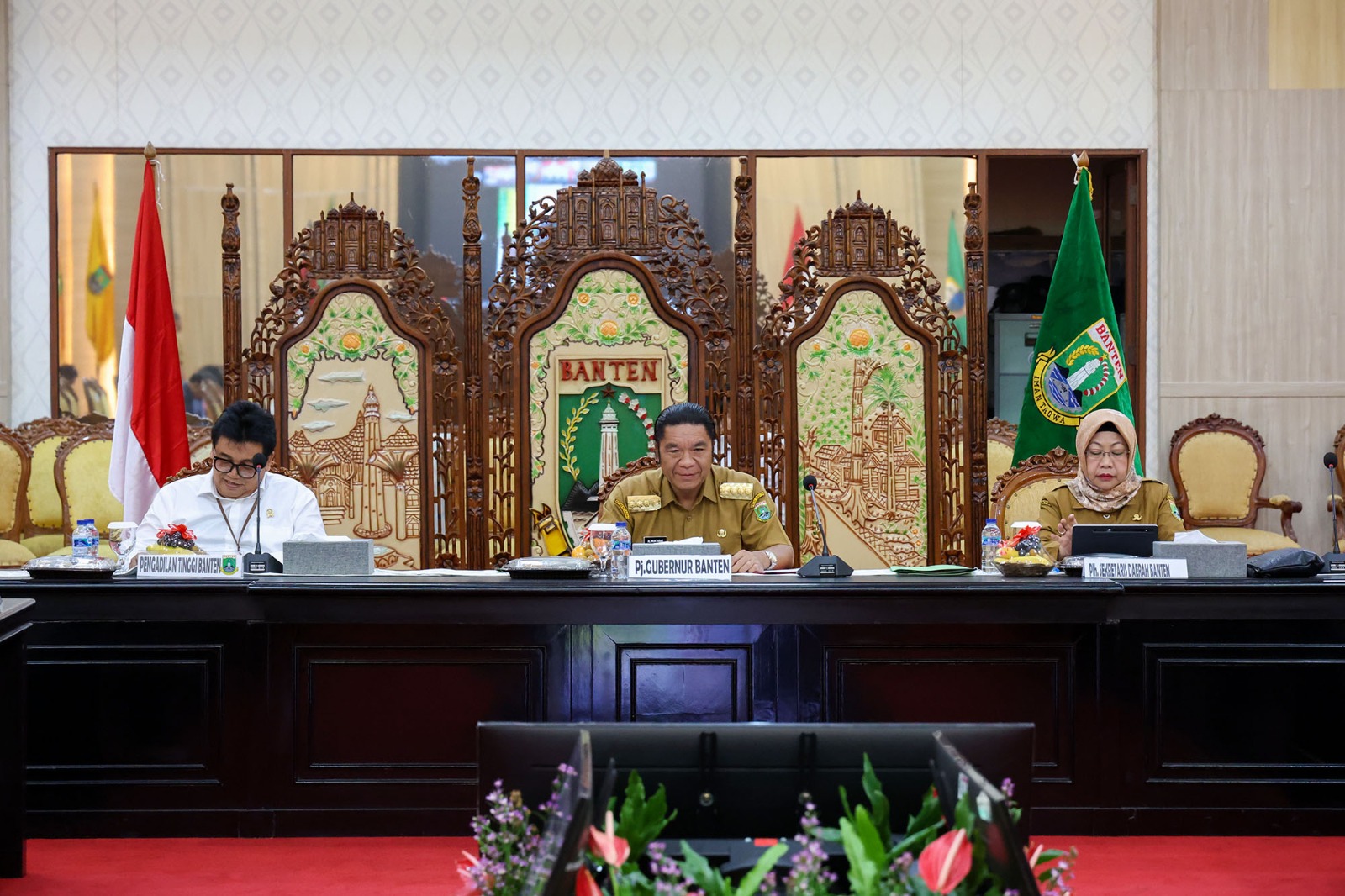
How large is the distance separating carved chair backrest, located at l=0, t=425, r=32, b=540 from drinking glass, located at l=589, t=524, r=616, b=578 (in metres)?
3.79

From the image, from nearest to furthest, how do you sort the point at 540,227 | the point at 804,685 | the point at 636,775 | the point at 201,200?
the point at 636,775 < the point at 804,685 < the point at 540,227 < the point at 201,200

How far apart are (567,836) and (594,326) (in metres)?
4.27

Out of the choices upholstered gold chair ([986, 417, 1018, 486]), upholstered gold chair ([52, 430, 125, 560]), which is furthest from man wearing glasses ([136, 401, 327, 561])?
upholstered gold chair ([986, 417, 1018, 486])

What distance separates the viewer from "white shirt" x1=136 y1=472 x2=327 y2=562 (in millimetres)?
4211

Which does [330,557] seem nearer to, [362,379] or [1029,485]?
[362,379]

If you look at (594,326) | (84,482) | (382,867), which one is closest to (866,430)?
(594,326)

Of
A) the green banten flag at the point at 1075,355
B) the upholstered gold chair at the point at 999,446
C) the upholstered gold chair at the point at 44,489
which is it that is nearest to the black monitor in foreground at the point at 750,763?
Answer: the green banten flag at the point at 1075,355

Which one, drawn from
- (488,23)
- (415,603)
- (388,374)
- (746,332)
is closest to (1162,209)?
(746,332)

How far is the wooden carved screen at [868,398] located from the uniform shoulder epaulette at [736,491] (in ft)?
3.81

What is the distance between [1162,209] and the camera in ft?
21.5

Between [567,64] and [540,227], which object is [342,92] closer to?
[567,64]

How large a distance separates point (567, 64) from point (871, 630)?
417 cm

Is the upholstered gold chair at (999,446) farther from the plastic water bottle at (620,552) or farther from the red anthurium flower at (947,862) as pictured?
the red anthurium flower at (947,862)

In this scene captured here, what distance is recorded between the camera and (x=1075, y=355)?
5422 millimetres
